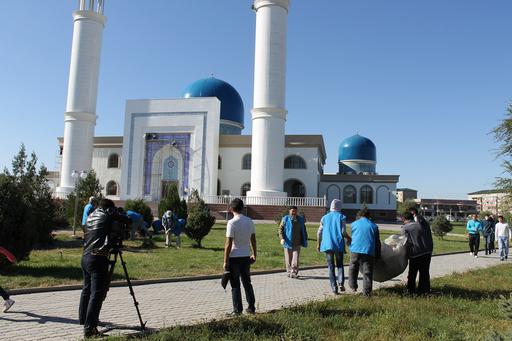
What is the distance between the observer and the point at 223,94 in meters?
49.4

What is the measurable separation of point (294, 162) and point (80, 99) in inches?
803

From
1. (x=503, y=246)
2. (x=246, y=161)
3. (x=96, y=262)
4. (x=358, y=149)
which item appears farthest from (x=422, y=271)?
(x=358, y=149)

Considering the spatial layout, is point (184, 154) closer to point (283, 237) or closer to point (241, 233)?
point (283, 237)

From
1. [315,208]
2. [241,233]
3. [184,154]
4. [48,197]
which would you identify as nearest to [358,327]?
[241,233]

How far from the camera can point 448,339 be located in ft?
16.5

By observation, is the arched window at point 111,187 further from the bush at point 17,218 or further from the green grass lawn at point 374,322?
the green grass lawn at point 374,322

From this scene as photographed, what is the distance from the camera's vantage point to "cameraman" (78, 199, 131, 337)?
200 inches

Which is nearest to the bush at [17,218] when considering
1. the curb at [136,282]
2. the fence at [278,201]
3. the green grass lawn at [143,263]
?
the green grass lawn at [143,263]

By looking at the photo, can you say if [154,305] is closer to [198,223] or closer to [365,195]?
[198,223]

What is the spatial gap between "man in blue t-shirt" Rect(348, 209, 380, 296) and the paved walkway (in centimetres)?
69

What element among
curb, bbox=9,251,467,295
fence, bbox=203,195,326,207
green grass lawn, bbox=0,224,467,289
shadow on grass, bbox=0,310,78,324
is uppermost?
fence, bbox=203,195,326,207

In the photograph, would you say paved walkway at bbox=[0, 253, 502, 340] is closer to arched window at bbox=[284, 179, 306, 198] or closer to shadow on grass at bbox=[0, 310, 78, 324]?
shadow on grass at bbox=[0, 310, 78, 324]

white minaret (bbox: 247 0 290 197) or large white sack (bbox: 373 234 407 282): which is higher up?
white minaret (bbox: 247 0 290 197)

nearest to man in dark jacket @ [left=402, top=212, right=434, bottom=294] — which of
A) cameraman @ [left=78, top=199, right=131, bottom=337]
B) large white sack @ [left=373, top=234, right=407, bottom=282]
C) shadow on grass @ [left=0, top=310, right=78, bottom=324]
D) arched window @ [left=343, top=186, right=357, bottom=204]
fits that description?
large white sack @ [left=373, top=234, right=407, bottom=282]
